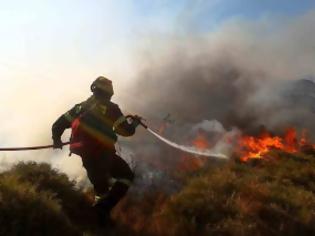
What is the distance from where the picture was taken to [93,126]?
7.78 metres

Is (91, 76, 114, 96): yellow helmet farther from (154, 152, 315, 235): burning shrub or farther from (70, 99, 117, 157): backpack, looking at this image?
(154, 152, 315, 235): burning shrub

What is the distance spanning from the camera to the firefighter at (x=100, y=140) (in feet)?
25.4

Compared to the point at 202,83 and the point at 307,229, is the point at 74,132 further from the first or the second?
the point at 202,83

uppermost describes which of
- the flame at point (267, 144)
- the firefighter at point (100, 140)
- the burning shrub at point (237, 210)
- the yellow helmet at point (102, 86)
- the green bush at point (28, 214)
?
the yellow helmet at point (102, 86)

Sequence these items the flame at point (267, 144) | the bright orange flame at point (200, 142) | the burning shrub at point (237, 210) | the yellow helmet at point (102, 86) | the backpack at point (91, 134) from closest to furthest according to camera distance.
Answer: the backpack at point (91, 134) → the burning shrub at point (237, 210) → the yellow helmet at point (102, 86) → the flame at point (267, 144) → the bright orange flame at point (200, 142)

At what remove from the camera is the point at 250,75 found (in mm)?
30812

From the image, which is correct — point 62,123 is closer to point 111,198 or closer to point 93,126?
point 93,126

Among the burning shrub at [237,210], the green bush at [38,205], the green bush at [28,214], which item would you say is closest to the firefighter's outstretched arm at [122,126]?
the green bush at [38,205]

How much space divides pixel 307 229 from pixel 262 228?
34.3 inches

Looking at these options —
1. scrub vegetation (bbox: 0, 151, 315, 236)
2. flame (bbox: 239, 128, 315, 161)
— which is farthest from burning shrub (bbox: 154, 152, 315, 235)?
flame (bbox: 239, 128, 315, 161)

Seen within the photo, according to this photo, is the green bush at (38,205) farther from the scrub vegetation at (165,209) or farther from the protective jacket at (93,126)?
the protective jacket at (93,126)

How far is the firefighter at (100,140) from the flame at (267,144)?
29.1ft

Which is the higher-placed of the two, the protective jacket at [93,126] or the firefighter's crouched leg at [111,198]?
the protective jacket at [93,126]

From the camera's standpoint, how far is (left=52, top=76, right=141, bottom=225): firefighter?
7.75 m
